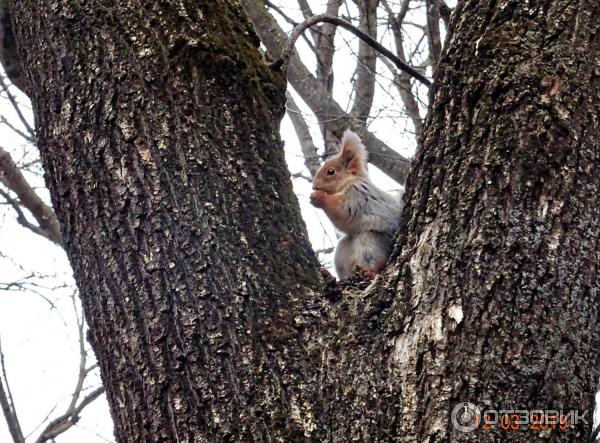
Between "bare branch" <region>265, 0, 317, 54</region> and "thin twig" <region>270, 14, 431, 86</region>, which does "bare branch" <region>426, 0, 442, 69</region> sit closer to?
"bare branch" <region>265, 0, 317, 54</region>

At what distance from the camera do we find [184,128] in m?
2.05

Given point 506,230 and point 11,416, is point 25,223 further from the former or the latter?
point 506,230

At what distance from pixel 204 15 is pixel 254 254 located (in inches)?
29.7

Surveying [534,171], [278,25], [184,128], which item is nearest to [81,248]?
[184,128]

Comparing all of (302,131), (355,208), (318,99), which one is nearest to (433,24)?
(318,99)

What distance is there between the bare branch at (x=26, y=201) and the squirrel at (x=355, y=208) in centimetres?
156

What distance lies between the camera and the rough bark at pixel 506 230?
1685mm

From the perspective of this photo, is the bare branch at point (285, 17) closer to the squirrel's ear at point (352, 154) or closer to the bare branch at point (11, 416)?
the squirrel's ear at point (352, 154)

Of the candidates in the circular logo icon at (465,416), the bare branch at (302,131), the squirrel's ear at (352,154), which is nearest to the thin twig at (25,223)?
the squirrel's ear at (352,154)

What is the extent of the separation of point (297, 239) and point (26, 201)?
2.91 m

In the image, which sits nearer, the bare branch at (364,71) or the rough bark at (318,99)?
the rough bark at (318,99)

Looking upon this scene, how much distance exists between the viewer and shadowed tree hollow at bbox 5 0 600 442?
1.73 metres

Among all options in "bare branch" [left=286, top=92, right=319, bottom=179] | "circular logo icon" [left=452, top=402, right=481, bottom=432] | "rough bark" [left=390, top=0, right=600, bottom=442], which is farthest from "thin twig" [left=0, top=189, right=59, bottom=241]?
"circular logo icon" [left=452, top=402, right=481, bottom=432]

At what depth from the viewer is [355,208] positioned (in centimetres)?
385
